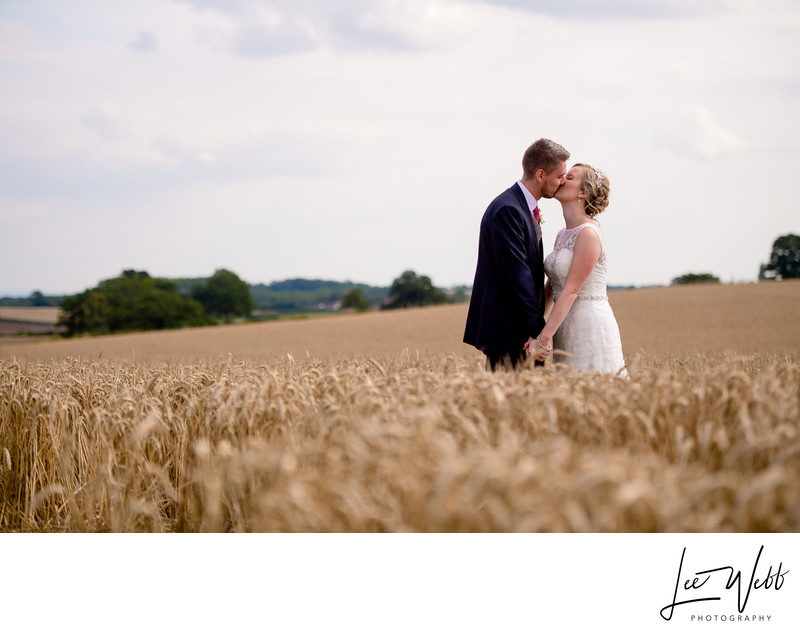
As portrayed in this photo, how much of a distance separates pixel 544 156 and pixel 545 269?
0.92 metres

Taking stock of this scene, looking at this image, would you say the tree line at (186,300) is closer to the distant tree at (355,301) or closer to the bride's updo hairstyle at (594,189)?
the distant tree at (355,301)

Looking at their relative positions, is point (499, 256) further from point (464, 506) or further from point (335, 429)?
point (464, 506)

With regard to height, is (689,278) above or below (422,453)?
above

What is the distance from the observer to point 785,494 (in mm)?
2365

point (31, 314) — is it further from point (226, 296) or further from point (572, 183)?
point (572, 183)

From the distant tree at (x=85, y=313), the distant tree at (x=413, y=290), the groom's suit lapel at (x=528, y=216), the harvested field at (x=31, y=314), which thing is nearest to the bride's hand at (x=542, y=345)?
the groom's suit lapel at (x=528, y=216)

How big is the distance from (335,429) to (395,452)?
2.42 ft

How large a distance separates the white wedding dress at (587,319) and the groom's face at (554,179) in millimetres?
346

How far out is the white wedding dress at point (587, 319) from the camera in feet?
17.1

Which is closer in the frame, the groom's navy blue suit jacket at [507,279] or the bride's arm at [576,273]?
the bride's arm at [576,273]

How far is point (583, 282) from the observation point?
5.04 meters

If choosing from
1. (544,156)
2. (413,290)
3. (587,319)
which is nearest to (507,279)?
(587,319)
